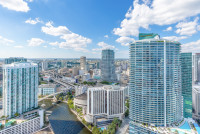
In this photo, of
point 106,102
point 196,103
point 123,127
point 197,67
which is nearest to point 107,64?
point 106,102

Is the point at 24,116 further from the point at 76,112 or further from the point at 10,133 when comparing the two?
the point at 76,112

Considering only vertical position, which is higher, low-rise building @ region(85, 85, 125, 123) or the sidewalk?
low-rise building @ region(85, 85, 125, 123)

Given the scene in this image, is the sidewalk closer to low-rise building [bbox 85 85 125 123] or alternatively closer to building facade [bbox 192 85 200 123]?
low-rise building [bbox 85 85 125 123]

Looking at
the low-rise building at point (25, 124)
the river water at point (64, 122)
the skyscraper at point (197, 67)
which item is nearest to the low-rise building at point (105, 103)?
the river water at point (64, 122)

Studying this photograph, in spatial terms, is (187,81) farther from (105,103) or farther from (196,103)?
(105,103)

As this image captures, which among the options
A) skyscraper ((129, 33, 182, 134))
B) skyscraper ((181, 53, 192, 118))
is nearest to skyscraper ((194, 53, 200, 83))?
skyscraper ((181, 53, 192, 118))

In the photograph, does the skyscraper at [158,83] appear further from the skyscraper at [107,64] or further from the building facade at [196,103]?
the skyscraper at [107,64]

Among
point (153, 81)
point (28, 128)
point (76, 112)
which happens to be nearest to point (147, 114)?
point (153, 81)
